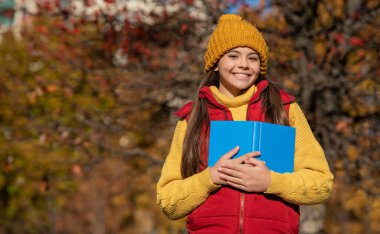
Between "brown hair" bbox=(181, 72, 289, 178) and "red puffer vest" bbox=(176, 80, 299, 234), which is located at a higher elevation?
"brown hair" bbox=(181, 72, 289, 178)

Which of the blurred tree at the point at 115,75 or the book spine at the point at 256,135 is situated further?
the blurred tree at the point at 115,75

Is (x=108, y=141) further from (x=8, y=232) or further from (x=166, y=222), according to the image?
(x=8, y=232)

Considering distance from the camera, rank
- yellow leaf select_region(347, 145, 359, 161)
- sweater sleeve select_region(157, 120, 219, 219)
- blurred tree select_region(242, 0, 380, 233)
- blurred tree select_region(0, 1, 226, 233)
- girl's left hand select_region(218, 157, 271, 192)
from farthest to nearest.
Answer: blurred tree select_region(0, 1, 226, 233)
yellow leaf select_region(347, 145, 359, 161)
blurred tree select_region(242, 0, 380, 233)
sweater sleeve select_region(157, 120, 219, 219)
girl's left hand select_region(218, 157, 271, 192)

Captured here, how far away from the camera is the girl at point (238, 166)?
263 cm

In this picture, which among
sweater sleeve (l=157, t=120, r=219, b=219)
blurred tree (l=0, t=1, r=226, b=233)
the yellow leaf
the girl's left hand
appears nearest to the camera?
the girl's left hand

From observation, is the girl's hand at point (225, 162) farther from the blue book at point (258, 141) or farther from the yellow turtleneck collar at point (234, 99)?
the yellow turtleneck collar at point (234, 99)

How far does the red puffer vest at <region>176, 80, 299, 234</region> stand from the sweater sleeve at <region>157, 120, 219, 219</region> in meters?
0.05

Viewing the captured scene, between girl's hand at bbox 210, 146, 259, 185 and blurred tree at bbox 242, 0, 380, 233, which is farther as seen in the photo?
blurred tree at bbox 242, 0, 380, 233

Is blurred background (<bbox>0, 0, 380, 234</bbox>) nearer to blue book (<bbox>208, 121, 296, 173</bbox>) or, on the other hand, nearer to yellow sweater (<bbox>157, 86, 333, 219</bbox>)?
yellow sweater (<bbox>157, 86, 333, 219</bbox>)

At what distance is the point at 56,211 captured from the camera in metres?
15.4

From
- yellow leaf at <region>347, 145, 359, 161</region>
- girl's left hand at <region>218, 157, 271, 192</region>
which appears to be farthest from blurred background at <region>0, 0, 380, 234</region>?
girl's left hand at <region>218, 157, 271, 192</region>

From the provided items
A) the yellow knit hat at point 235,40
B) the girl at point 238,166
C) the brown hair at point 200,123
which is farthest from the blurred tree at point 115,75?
the brown hair at point 200,123

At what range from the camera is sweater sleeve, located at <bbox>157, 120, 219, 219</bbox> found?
8.83 feet

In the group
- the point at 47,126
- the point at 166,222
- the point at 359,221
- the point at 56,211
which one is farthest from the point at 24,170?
the point at 359,221
